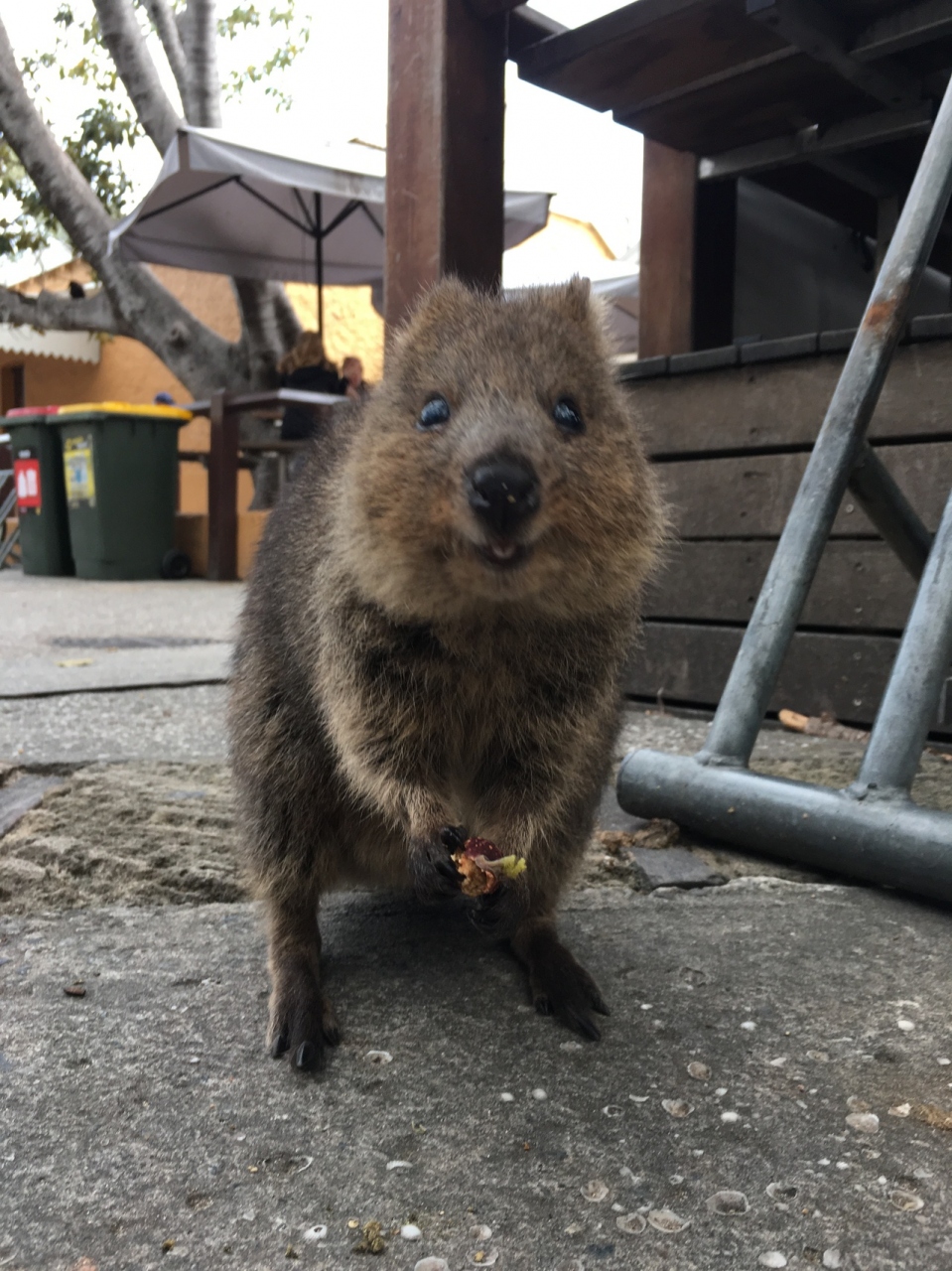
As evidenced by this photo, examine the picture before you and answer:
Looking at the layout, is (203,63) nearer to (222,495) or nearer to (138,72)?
(138,72)

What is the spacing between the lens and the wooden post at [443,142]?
350 centimetres

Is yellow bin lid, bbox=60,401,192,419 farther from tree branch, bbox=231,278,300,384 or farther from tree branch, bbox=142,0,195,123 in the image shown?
tree branch, bbox=142,0,195,123

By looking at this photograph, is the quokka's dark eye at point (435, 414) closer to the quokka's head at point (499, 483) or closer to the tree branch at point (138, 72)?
the quokka's head at point (499, 483)

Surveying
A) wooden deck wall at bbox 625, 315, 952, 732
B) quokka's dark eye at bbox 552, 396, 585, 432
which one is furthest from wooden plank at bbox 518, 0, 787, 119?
quokka's dark eye at bbox 552, 396, 585, 432

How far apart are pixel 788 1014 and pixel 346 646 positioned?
3.02ft

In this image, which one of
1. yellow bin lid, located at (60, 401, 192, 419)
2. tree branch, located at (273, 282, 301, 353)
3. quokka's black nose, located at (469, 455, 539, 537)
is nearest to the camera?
quokka's black nose, located at (469, 455, 539, 537)

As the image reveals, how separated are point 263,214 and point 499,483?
9.15 m

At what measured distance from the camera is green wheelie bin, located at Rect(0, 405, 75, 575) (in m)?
10.2

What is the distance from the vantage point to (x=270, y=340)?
A: 37.2 ft

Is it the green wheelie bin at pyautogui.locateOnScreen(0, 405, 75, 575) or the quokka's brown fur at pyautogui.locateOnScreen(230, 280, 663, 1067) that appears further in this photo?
the green wheelie bin at pyautogui.locateOnScreen(0, 405, 75, 575)

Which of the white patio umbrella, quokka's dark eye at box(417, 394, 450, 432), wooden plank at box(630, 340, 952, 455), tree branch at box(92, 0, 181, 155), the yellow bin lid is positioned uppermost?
tree branch at box(92, 0, 181, 155)

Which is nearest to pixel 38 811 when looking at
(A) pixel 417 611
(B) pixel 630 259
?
(A) pixel 417 611

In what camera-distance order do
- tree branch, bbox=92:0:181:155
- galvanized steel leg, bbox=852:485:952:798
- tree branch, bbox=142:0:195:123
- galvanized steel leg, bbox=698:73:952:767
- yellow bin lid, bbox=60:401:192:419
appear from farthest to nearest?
tree branch, bbox=142:0:195:123, tree branch, bbox=92:0:181:155, yellow bin lid, bbox=60:401:192:419, galvanized steel leg, bbox=698:73:952:767, galvanized steel leg, bbox=852:485:952:798

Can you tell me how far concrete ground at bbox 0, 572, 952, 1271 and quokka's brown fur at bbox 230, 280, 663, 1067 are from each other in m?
0.12
